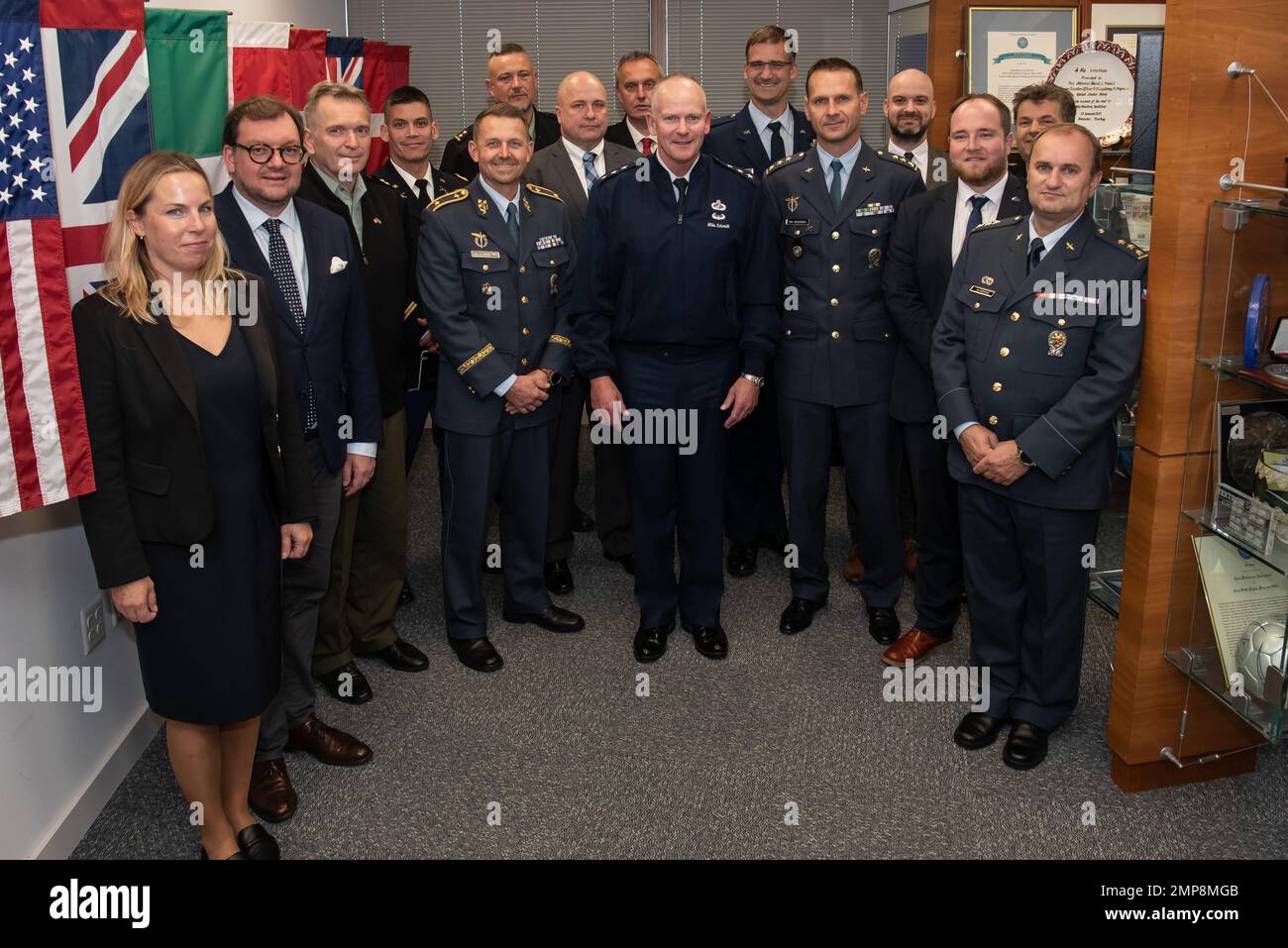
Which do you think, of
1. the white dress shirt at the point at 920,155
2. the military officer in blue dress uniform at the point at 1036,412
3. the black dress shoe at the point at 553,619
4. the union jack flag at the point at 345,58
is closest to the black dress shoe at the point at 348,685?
the black dress shoe at the point at 553,619

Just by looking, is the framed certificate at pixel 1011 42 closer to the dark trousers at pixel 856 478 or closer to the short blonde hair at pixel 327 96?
the dark trousers at pixel 856 478

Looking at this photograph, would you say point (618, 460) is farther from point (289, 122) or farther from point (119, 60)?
point (119, 60)

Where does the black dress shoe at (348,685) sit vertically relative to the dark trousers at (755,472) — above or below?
below

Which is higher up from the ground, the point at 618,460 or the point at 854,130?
the point at 854,130

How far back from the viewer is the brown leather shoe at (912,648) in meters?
3.65

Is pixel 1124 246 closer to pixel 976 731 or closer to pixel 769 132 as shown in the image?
pixel 976 731

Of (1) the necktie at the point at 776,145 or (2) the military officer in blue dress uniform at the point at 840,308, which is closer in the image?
(2) the military officer in blue dress uniform at the point at 840,308

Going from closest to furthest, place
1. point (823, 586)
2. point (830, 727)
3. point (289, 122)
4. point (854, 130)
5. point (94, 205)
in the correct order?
point (94, 205)
point (289, 122)
point (830, 727)
point (854, 130)
point (823, 586)

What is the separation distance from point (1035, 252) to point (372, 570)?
2224mm

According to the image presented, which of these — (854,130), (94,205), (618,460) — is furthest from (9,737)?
(854,130)

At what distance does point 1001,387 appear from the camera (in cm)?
296

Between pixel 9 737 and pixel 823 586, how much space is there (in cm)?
251

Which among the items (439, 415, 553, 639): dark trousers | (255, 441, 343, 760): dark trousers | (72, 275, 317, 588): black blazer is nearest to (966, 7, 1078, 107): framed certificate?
(439, 415, 553, 639): dark trousers

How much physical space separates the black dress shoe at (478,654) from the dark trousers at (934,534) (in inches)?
55.1
